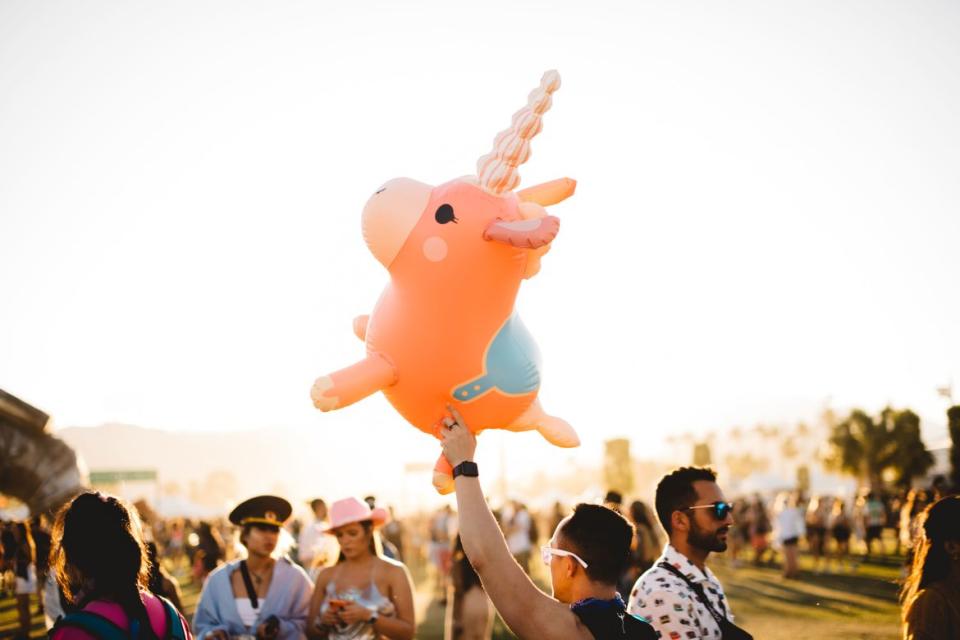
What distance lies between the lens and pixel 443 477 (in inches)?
126

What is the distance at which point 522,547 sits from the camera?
507 inches

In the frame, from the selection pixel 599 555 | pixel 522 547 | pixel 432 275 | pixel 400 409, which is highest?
pixel 432 275

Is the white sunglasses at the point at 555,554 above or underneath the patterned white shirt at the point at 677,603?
above

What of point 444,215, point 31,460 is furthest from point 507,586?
point 31,460

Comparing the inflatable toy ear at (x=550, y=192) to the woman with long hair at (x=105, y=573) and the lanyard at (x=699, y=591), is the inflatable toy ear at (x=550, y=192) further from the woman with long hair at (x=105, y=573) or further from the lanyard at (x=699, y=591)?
the woman with long hair at (x=105, y=573)

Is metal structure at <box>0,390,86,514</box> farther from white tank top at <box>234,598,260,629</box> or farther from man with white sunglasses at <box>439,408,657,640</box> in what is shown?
man with white sunglasses at <box>439,408,657,640</box>

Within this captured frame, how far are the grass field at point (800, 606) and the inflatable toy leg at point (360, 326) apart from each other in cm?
773

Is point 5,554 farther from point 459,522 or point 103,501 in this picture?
point 459,522

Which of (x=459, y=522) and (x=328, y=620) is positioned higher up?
(x=459, y=522)

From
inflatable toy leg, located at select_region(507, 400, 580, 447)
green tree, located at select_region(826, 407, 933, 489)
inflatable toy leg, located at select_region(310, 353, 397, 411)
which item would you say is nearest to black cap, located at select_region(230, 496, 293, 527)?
inflatable toy leg, located at select_region(310, 353, 397, 411)

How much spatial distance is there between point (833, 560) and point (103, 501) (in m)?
20.7

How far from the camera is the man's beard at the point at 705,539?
353 centimetres

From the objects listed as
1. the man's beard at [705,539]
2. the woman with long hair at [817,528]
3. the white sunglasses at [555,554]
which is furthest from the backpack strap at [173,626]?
the woman with long hair at [817,528]

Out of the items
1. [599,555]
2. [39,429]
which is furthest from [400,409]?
[39,429]
